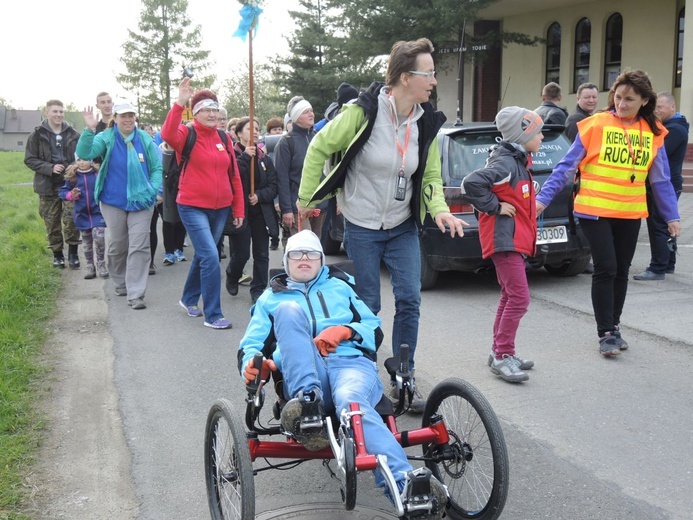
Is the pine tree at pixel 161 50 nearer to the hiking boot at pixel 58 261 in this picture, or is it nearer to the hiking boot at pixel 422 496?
the hiking boot at pixel 58 261

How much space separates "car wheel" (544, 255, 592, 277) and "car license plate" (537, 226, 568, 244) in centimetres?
62

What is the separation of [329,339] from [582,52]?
82.1 feet

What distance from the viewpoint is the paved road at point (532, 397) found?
12.5ft

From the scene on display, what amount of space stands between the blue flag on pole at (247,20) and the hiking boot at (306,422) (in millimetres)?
4231

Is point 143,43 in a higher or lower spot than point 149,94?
higher

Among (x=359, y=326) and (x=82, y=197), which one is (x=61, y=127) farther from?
(x=359, y=326)

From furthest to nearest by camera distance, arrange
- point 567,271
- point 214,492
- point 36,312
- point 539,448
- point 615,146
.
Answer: point 567,271
point 36,312
point 615,146
point 539,448
point 214,492

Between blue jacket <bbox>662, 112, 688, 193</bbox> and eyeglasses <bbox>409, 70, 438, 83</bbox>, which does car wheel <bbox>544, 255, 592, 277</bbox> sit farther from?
eyeglasses <bbox>409, 70, 438, 83</bbox>

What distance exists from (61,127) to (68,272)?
187 centimetres

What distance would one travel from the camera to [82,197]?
9461 millimetres

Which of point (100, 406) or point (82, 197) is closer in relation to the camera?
point (100, 406)

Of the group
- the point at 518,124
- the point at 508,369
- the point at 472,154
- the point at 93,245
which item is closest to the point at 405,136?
the point at 518,124

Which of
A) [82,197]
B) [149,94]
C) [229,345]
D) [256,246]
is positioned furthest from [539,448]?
[149,94]

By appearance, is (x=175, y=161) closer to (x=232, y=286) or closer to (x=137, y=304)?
(x=232, y=286)
